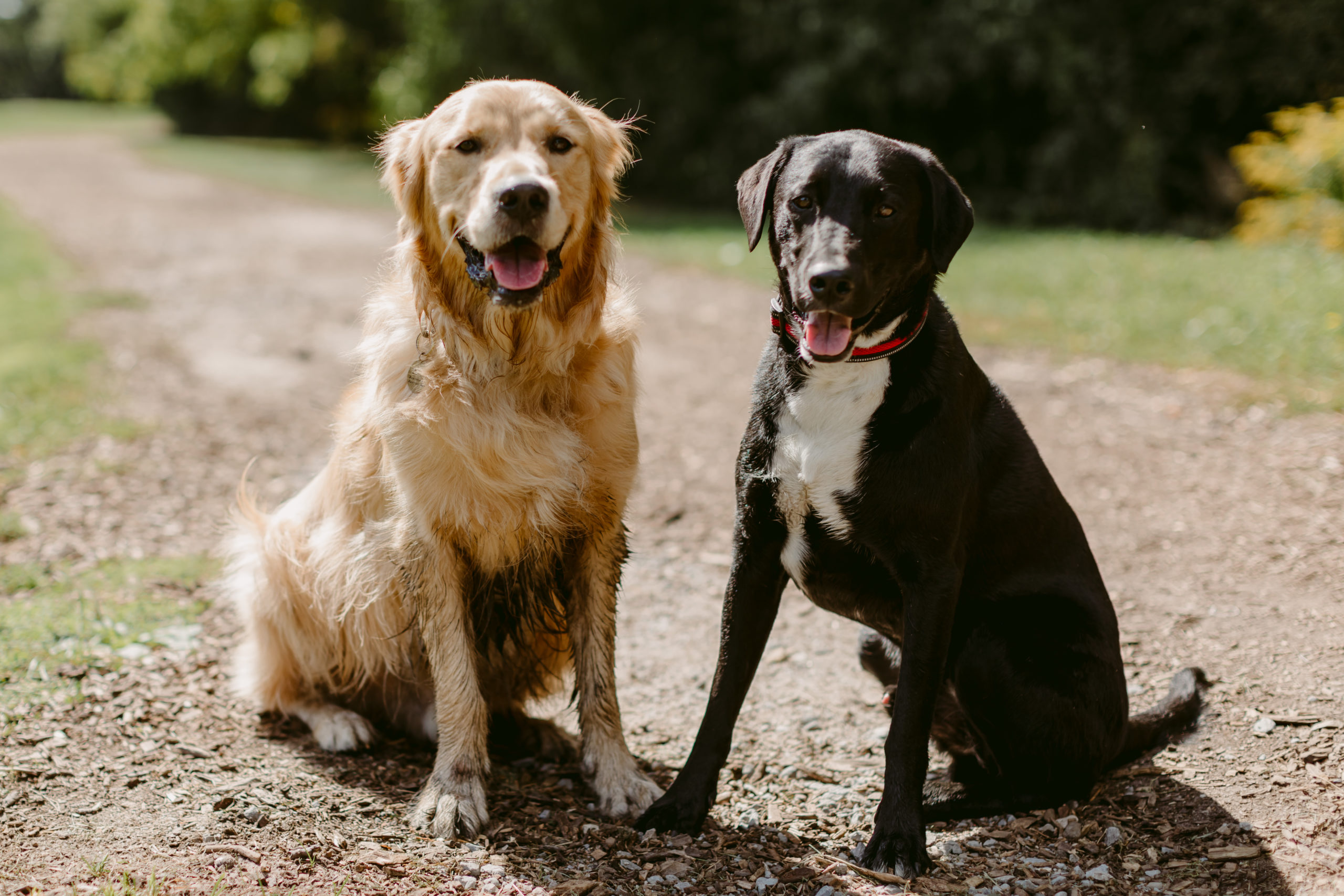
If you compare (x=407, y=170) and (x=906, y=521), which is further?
(x=407, y=170)

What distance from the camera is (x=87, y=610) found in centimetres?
401

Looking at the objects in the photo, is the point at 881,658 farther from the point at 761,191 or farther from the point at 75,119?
the point at 75,119

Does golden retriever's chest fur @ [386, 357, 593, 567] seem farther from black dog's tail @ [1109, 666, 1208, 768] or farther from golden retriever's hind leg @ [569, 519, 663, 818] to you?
black dog's tail @ [1109, 666, 1208, 768]

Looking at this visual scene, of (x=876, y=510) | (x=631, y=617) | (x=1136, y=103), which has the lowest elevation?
(x=631, y=617)

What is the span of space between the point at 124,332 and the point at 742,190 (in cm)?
776

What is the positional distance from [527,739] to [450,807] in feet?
2.05

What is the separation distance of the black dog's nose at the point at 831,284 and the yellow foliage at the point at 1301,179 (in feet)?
32.3

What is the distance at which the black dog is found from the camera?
8.71 feet

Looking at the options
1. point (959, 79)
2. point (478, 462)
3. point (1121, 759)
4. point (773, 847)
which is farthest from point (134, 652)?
point (959, 79)

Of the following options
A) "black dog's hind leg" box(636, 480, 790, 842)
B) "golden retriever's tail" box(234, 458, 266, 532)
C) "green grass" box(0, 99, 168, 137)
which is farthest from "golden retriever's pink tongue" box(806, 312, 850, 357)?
"green grass" box(0, 99, 168, 137)

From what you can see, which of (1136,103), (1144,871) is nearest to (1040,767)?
(1144,871)

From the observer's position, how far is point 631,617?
4422 millimetres

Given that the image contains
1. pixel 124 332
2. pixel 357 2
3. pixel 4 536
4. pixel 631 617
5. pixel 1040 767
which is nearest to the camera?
pixel 1040 767

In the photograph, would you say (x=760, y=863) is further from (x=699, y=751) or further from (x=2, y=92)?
(x=2, y=92)
